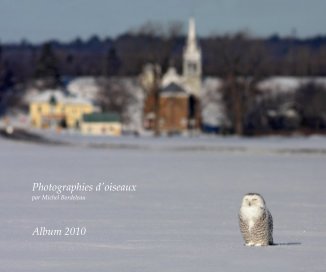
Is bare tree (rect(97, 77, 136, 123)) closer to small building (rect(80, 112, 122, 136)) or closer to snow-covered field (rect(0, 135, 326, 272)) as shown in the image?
small building (rect(80, 112, 122, 136))

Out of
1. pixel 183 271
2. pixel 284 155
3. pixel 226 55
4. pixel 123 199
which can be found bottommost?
pixel 183 271

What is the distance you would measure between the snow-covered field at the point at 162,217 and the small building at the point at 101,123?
2089 inches

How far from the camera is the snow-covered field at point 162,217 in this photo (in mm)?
14828

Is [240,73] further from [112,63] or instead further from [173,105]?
[112,63]

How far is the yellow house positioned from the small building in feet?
36.7

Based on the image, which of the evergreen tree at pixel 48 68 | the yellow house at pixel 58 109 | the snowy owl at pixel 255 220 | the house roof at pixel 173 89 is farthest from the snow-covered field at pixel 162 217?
the evergreen tree at pixel 48 68

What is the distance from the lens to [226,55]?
106 meters

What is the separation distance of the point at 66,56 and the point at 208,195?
6755 inches

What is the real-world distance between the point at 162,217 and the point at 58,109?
309 ft

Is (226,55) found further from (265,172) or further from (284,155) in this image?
(265,172)

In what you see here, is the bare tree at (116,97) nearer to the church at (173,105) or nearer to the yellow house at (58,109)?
the yellow house at (58,109)

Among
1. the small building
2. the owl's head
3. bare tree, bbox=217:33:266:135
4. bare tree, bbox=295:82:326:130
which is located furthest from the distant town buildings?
the owl's head

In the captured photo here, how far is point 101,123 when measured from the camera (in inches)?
3873

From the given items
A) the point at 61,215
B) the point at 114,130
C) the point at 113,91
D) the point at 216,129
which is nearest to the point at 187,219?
the point at 61,215
